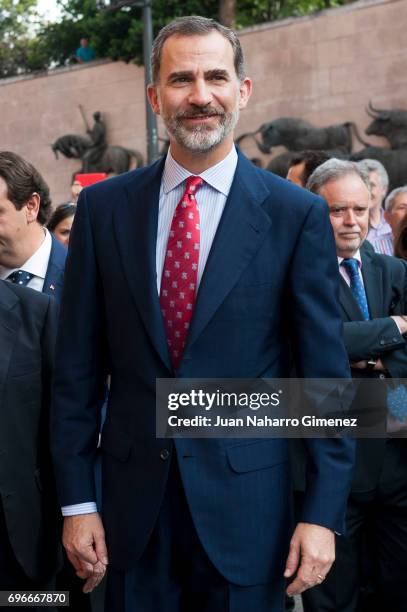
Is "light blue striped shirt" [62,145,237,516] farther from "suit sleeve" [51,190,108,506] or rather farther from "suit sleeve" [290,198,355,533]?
"suit sleeve" [290,198,355,533]

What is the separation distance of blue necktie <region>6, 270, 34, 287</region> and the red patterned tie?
1421 millimetres

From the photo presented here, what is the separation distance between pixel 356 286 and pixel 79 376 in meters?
1.42

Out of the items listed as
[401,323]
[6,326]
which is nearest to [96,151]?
[401,323]

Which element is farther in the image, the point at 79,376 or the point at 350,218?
the point at 350,218

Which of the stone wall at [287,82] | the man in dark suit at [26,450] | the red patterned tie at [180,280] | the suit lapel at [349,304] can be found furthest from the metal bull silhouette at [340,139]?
the red patterned tie at [180,280]

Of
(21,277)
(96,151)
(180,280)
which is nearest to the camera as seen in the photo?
(180,280)

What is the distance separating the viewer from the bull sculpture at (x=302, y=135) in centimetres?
1505

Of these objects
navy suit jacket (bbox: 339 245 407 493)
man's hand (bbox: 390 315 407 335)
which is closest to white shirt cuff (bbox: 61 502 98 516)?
navy suit jacket (bbox: 339 245 407 493)

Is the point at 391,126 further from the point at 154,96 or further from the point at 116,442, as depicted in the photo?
the point at 116,442

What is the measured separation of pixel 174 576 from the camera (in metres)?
2.34

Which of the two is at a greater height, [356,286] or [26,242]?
[26,242]

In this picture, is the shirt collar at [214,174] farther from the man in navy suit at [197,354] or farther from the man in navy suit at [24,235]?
the man in navy suit at [24,235]

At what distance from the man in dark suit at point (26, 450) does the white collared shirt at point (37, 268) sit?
Answer: 0.80 meters

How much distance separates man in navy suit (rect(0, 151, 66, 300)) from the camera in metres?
3.63
